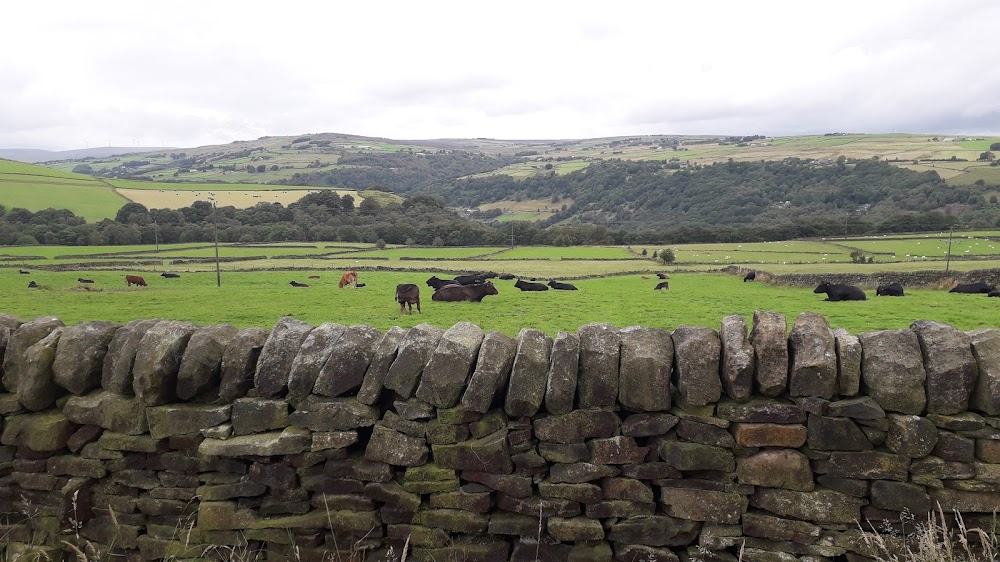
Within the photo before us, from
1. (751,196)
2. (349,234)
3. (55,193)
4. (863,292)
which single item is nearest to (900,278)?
(863,292)

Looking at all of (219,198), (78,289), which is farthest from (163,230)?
(78,289)

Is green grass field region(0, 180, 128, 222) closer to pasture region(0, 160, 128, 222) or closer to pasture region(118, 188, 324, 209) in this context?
pasture region(0, 160, 128, 222)

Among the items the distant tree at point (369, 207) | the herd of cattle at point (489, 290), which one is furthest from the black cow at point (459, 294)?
the distant tree at point (369, 207)

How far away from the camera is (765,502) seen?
15.5 feet

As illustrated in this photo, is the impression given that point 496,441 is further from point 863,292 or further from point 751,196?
point 751,196

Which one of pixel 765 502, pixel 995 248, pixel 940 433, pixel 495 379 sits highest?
pixel 495 379

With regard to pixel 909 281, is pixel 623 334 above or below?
above

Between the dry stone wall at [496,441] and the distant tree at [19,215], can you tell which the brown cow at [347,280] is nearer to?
the dry stone wall at [496,441]

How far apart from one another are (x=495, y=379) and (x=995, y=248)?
6466 cm

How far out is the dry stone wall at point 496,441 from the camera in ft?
15.2

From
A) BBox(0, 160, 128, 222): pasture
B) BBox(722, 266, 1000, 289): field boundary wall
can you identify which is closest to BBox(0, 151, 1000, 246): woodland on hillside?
BBox(0, 160, 128, 222): pasture

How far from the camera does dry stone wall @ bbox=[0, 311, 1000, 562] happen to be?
15.2ft

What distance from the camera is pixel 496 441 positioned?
4922 mm

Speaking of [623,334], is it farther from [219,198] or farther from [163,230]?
[219,198]
